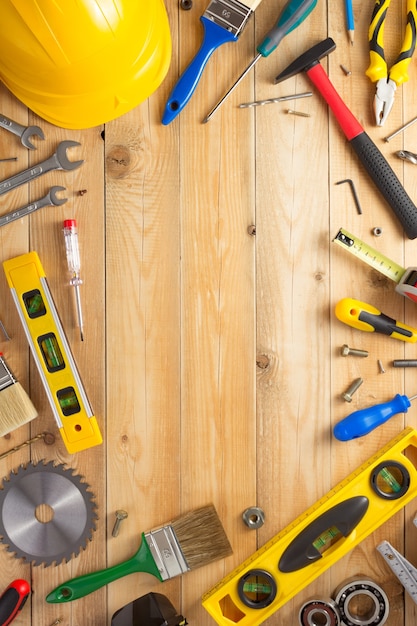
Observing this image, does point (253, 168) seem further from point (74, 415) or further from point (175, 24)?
point (74, 415)

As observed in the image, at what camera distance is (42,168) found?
4.67 feet

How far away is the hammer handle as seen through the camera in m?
1.40

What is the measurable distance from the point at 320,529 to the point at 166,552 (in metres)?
0.34

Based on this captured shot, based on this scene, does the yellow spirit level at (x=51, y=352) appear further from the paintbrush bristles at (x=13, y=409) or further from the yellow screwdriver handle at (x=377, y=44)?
the yellow screwdriver handle at (x=377, y=44)

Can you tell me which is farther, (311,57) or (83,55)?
(311,57)

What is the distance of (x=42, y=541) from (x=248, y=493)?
478 millimetres

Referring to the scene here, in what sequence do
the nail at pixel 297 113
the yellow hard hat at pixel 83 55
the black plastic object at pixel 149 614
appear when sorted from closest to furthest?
the yellow hard hat at pixel 83 55, the black plastic object at pixel 149 614, the nail at pixel 297 113

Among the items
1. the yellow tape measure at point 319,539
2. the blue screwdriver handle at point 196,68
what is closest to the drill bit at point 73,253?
the blue screwdriver handle at point 196,68

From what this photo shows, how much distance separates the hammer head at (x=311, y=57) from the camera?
138 cm

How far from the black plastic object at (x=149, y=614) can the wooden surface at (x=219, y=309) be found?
0.08 meters

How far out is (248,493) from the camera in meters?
1.45

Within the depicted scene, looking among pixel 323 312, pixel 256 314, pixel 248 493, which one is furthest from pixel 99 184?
pixel 248 493

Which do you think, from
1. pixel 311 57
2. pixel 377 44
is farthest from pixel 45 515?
pixel 377 44

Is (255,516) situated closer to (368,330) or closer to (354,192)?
(368,330)
